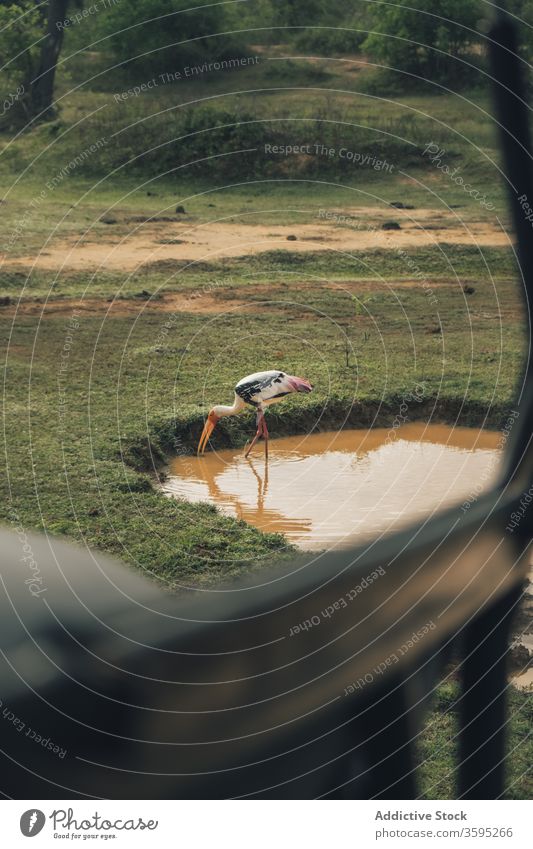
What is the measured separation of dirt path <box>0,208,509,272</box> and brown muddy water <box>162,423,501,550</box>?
4.81 meters

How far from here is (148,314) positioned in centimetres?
1121

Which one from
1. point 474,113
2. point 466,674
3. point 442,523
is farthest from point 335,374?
point 474,113

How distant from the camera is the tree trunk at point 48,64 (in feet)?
60.3

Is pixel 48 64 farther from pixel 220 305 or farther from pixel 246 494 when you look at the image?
pixel 246 494

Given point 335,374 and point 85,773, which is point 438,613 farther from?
point 335,374

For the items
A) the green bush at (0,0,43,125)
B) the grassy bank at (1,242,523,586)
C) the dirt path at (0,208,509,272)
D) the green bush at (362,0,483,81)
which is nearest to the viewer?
the grassy bank at (1,242,523,586)

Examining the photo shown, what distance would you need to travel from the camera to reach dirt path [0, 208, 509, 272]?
43.2ft

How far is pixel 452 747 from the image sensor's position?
4434mm

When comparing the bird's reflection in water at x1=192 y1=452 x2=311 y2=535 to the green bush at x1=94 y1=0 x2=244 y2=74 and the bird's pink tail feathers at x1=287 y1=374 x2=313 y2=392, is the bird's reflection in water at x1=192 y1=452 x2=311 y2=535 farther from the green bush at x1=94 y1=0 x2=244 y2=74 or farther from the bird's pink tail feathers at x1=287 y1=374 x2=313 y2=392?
the green bush at x1=94 y1=0 x2=244 y2=74

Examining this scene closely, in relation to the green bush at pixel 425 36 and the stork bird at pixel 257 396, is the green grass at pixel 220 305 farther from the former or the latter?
the green bush at pixel 425 36

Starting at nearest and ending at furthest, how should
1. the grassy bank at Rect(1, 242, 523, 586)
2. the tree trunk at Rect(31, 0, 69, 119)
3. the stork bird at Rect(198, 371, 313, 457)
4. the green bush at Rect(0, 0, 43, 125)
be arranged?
the grassy bank at Rect(1, 242, 523, 586), the stork bird at Rect(198, 371, 313, 457), the green bush at Rect(0, 0, 43, 125), the tree trunk at Rect(31, 0, 69, 119)

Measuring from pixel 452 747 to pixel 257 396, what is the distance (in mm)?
4108

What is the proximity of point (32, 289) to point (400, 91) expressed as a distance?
9027mm

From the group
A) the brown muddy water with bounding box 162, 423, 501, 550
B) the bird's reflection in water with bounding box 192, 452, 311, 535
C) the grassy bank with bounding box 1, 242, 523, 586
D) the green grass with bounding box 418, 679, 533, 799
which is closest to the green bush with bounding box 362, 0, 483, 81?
the grassy bank with bounding box 1, 242, 523, 586
